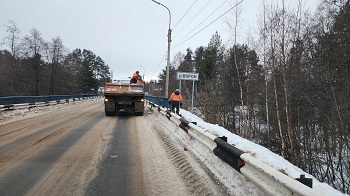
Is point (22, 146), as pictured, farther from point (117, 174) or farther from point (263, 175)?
point (263, 175)

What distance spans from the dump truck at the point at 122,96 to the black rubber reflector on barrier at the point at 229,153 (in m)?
12.4

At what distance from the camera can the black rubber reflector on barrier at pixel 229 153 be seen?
4102mm

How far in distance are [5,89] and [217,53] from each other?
122ft

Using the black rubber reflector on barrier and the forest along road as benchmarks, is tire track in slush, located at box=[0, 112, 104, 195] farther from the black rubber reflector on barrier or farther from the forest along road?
the black rubber reflector on barrier

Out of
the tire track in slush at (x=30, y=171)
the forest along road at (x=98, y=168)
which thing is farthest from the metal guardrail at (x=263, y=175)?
the tire track in slush at (x=30, y=171)

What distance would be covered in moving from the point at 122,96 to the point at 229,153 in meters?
13.2

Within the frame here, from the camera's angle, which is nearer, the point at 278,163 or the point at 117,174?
the point at 278,163

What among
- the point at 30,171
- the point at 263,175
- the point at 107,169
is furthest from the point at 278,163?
the point at 30,171

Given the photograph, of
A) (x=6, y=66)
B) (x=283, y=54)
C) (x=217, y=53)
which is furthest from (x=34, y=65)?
(x=283, y=54)

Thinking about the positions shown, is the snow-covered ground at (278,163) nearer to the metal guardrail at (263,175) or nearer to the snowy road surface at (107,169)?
the metal guardrail at (263,175)

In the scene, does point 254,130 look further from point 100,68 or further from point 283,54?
point 100,68

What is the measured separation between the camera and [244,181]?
160 inches

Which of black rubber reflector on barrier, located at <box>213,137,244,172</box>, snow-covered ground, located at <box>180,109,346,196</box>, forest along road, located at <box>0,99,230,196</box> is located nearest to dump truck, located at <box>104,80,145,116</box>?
forest along road, located at <box>0,99,230,196</box>

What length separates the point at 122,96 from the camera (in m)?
17.2
